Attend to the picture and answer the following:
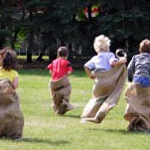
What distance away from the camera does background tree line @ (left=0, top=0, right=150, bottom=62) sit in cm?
3250

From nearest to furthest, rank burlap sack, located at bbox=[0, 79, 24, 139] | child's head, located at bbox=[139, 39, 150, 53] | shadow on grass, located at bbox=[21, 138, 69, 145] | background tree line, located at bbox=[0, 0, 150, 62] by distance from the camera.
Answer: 1. shadow on grass, located at bbox=[21, 138, 69, 145]
2. burlap sack, located at bbox=[0, 79, 24, 139]
3. child's head, located at bbox=[139, 39, 150, 53]
4. background tree line, located at bbox=[0, 0, 150, 62]

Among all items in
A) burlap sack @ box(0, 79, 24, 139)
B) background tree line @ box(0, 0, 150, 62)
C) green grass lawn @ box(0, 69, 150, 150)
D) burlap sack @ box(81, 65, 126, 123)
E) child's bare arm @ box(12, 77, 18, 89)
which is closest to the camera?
green grass lawn @ box(0, 69, 150, 150)

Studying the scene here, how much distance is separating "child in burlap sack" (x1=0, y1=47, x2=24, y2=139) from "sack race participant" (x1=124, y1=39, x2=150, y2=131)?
235cm

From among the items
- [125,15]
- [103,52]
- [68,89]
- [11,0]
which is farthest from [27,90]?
[11,0]

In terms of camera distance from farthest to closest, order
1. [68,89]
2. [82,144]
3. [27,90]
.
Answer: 1. [27,90]
2. [68,89]
3. [82,144]

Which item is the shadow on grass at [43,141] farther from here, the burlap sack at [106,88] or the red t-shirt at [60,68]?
the red t-shirt at [60,68]

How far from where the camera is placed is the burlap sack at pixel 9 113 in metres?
9.12

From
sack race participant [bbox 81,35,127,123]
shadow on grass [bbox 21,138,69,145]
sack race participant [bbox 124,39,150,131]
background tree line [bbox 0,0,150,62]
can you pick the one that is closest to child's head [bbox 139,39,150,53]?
sack race participant [bbox 124,39,150,131]

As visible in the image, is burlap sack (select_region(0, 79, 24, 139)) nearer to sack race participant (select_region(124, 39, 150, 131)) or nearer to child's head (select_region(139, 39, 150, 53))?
sack race participant (select_region(124, 39, 150, 131))

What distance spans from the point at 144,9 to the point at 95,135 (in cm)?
2387

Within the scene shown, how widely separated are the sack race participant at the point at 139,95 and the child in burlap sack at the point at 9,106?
2.35 m

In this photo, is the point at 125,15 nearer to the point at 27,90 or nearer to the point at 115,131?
the point at 27,90

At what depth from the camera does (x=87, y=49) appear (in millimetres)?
34156

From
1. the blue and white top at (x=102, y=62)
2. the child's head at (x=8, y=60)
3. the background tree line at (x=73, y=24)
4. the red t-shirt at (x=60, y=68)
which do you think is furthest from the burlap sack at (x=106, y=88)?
the background tree line at (x=73, y=24)
